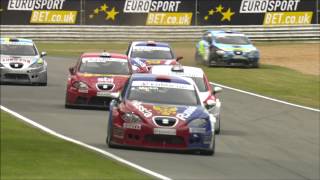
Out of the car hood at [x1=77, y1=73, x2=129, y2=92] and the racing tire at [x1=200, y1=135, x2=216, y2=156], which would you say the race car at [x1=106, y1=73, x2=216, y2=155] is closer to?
the racing tire at [x1=200, y1=135, x2=216, y2=156]

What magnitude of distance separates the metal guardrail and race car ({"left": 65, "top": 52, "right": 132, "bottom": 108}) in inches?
1146

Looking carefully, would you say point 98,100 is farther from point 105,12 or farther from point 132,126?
point 105,12

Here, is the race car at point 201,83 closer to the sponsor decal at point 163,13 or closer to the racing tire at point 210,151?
the racing tire at point 210,151

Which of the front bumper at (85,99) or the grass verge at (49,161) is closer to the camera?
the grass verge at (49,161)

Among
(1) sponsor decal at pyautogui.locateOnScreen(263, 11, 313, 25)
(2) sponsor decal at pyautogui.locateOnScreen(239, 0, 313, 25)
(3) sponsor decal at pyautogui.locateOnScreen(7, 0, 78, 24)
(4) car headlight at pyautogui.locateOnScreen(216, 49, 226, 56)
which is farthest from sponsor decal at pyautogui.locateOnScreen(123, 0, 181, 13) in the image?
(4) car headlight at pyautogui.locateOnScreen(216, 49, 226, 56)

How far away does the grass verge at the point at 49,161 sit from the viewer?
49.0 ft

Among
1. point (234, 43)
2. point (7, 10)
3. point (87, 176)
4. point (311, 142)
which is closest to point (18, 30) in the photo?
point (7, 10)

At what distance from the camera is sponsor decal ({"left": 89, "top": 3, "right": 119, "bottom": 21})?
53219mm

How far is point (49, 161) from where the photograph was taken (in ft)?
53.8

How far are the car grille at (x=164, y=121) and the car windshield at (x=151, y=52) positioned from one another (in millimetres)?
16582

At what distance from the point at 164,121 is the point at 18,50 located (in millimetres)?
15694

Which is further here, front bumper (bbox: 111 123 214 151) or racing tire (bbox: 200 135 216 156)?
racing tire (bbox: 200 135 216 156)

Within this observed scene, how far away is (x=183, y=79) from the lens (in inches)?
653

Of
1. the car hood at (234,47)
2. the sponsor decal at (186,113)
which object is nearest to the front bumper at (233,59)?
the car hood at (234,47)
